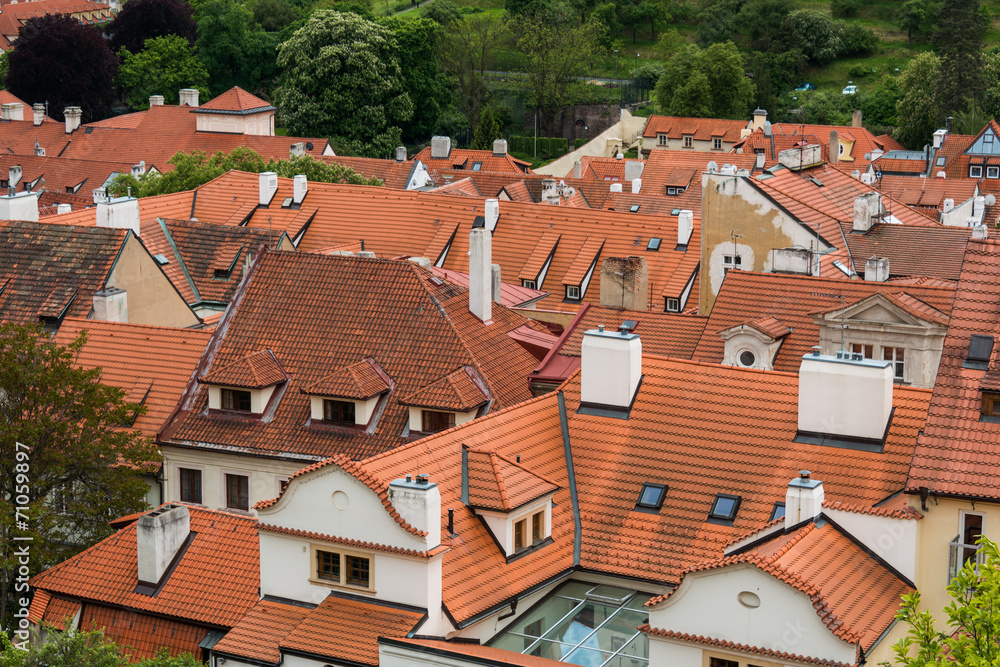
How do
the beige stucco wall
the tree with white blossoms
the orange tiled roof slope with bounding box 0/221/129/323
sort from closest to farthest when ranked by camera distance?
the orange tiled roof slope with bounding box 0/221/129/323
the beige stucco wall
the tree with white blossoms

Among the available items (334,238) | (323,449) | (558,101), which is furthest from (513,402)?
(558,101)

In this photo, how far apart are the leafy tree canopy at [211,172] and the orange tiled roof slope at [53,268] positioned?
905 inches

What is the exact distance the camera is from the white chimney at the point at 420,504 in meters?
27.2

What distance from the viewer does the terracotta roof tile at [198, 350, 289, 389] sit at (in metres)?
39.3

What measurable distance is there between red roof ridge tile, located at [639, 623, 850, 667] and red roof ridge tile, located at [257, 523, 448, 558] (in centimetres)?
391

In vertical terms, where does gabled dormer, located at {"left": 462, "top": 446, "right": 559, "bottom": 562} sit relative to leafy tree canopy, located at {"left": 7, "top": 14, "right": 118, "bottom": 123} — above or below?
above

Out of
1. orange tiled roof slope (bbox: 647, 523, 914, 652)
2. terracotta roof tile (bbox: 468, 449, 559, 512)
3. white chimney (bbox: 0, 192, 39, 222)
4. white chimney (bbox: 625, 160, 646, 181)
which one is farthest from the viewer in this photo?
white chimney (bbox: 625, 160, 646, 181)

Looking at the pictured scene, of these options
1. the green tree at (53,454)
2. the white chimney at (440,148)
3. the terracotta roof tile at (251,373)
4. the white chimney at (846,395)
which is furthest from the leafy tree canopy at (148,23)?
the white chimney at (846,395)

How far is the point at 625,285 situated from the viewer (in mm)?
48281

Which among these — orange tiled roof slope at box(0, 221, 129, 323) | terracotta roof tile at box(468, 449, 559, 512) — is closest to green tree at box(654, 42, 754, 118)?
orange tiled roof slope at box(0, 221, 129, 323)

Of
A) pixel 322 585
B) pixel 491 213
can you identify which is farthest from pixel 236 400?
pixel 491 213

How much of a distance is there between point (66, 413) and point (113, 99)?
353ft

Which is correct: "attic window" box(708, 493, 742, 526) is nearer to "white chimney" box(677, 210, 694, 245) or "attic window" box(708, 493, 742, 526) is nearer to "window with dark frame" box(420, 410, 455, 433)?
"window with dark frame" box(420, 410, 455, 433)

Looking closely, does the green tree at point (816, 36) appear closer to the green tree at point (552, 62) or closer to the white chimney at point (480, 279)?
the green tree at point (552, 62)
